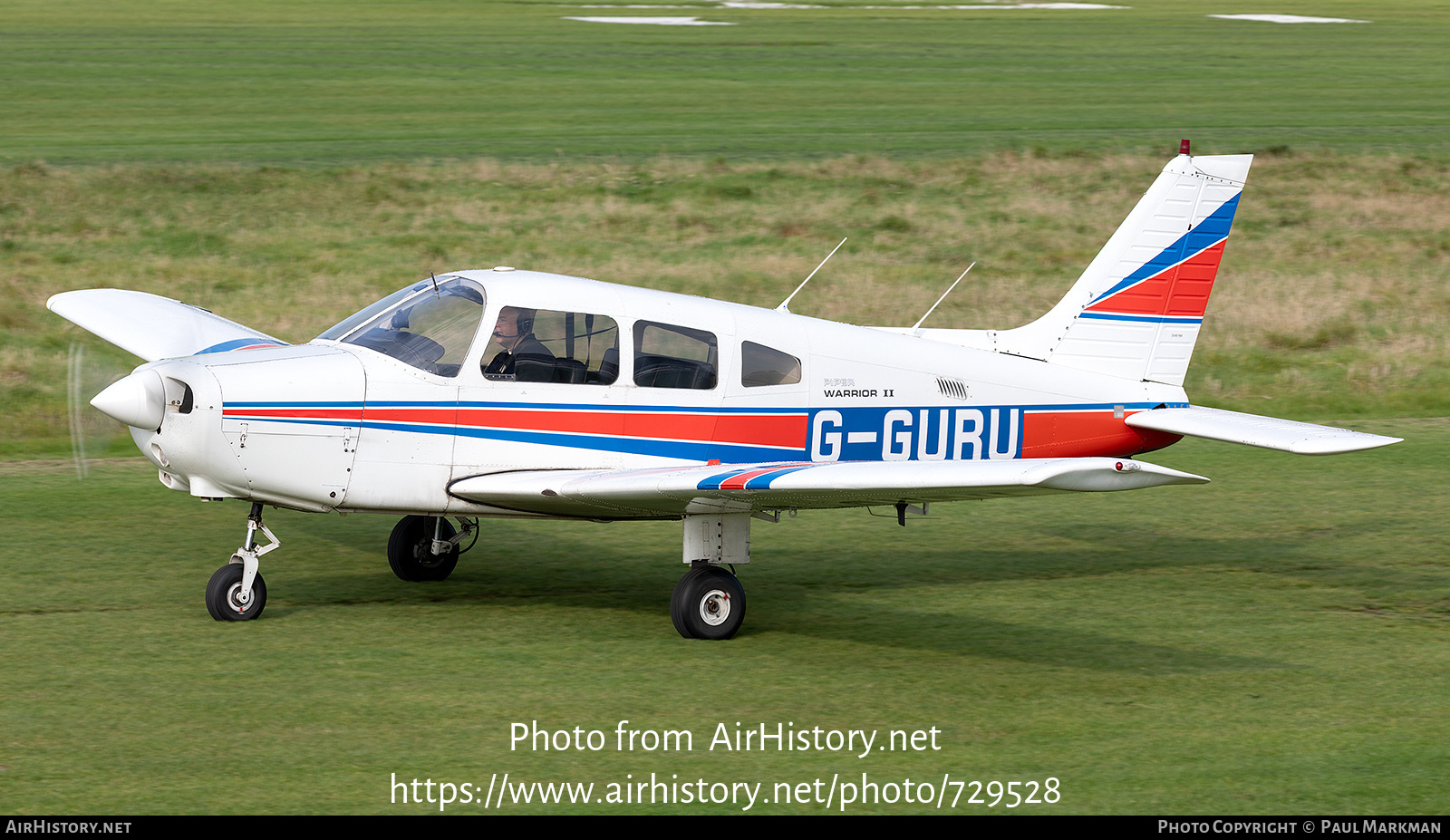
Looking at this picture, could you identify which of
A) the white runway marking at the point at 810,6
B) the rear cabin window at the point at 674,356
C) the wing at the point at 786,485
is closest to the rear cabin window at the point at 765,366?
the rear cabin window at the point at 674,356

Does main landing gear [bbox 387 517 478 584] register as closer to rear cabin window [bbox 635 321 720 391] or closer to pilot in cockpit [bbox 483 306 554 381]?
pilot in cockpit [bbox 483 306 554 381]

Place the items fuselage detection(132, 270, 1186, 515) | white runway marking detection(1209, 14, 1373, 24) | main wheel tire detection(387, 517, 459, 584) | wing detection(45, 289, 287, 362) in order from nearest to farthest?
fuselage detection(132, 270, 1186, 515) < main wheel tire detection(387, 517, 459, 584) < wing detection(45, 289, 287, 362) < white runway marking detection(1209, 14, 1373, 24)

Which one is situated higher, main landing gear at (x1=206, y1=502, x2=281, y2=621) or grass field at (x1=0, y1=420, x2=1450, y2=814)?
main landing gear at (x1=206, y1=502, x2=281, y2=621)

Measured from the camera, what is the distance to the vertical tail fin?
11.1 m

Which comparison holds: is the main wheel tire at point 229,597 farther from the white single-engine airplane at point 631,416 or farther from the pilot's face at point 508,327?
the pilot's face at point 508,327

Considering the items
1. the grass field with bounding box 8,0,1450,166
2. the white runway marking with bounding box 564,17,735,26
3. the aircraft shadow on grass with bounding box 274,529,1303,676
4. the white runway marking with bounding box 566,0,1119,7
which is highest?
the white runway marking with bounding box 566,0,1119,7

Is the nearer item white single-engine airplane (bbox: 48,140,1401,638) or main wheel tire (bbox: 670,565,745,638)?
white single-engine airplane (bbox: 48,140,1401,638)

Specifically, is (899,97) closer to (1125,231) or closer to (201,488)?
(1125,231)

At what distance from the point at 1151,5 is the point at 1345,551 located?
Result: 65.8 meters

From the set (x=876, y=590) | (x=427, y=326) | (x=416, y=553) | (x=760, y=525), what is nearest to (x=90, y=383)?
(x=427, y=326)

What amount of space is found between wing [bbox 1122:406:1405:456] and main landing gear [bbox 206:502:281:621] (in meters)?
5.62

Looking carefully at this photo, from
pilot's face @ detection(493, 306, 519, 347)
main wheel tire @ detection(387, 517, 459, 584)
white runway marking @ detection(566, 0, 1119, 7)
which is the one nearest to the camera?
pilot's face @ detection(493, 306, 519, 347)

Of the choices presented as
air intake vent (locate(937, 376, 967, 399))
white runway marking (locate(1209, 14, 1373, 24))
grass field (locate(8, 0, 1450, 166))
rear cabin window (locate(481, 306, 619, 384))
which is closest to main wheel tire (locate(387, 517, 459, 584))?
rear cabin window (locate(481, 306, 619, 384))
